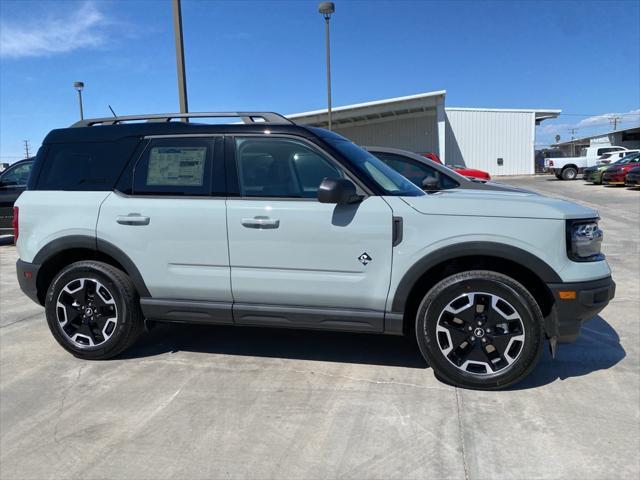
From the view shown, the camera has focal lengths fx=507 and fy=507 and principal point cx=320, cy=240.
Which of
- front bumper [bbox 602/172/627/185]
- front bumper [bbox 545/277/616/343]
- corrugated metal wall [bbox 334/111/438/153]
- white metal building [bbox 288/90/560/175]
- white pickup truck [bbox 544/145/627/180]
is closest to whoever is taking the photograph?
front bumper [bbox 545/277/616/343]

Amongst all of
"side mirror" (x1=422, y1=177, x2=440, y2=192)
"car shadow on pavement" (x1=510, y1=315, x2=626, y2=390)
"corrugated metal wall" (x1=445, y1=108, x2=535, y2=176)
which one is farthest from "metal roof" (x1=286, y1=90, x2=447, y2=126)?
"car shadow on pavement" (x1=510, y1=315, x2=626, y2=390)

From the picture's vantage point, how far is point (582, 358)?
4.05 meters

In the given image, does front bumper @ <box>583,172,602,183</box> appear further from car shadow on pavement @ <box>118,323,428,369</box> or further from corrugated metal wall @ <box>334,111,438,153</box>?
car shadow on pavement @ <box>118,323,428,369</box>

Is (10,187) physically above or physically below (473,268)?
above

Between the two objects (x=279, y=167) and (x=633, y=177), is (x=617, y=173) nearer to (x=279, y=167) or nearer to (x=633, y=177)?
(x=633, y=177)

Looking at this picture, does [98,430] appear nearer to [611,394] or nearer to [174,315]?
[174,315]

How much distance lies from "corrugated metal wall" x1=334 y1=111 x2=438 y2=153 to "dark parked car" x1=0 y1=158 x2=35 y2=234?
2736 centimetres

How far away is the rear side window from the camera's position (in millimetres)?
4047

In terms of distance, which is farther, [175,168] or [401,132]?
[401,132]

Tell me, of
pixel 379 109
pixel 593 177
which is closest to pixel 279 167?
pixel 593 177

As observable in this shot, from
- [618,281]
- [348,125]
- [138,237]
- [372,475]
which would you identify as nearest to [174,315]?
[138,237]

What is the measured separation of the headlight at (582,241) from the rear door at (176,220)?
238 cm

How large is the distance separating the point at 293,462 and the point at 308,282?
1.27 metres

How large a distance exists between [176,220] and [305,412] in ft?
5.54
